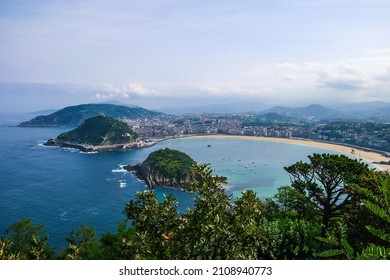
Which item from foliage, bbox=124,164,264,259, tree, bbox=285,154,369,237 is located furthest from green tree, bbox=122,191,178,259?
tree, bbox=285,154,369,237

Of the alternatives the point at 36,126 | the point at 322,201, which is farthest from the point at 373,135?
the point at 36,126

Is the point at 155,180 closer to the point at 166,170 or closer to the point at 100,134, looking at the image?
the point at 166,170

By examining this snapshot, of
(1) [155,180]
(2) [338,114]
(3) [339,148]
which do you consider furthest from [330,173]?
(2) [338,114]

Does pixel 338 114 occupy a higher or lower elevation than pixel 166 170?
higher

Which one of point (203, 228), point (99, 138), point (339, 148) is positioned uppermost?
point (203, 228)

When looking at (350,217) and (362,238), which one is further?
(350,217)

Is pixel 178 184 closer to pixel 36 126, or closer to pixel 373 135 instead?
pixel 373 135

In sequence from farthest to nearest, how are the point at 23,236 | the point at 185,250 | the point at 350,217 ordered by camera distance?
the point at 23,236, the point at 350,217, the point at 185,250

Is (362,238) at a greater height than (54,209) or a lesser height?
greater
